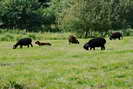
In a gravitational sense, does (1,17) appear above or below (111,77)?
below

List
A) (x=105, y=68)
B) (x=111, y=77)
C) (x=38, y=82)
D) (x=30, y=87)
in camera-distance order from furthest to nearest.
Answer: (x=105, y=68)
(x=111, y=77)
(x=38, y=82)
(x=30, y=87)

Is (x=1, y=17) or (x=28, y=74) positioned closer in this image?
(x=28, y=74)

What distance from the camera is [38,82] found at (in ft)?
48.4

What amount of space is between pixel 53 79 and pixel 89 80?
1.53 meters

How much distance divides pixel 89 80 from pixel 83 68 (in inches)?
138

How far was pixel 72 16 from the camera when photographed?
68.9m

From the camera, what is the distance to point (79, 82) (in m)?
15.1

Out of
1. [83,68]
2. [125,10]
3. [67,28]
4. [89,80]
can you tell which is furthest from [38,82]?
[125,10]

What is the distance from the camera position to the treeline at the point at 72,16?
6894 cm

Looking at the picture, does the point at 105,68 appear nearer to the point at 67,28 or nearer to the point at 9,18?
the point at 67,28

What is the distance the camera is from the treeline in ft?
226

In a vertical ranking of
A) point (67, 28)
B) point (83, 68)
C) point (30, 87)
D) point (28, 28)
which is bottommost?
point (28, 28)

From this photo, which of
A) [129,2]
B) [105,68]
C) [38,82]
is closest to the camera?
[38,82]

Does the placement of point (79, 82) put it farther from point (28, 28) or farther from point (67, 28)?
point (28, 28)
